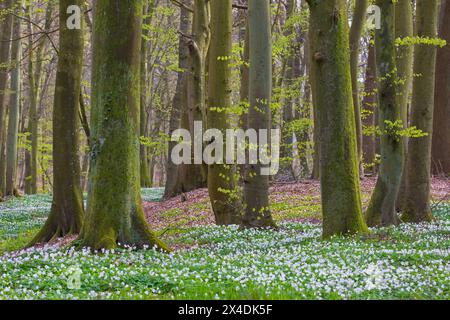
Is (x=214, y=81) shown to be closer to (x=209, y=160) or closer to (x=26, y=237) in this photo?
(x=209, y=160)

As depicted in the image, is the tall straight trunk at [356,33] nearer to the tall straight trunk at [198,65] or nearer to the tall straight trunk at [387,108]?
the tall straight trunk at [198,65]

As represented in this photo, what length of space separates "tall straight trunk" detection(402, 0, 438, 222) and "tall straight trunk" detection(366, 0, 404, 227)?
64.1 inches

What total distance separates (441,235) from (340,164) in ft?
9.41

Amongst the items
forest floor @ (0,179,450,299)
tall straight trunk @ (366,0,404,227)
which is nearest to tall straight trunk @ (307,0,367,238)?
forest floor @ (0,179,450,299)

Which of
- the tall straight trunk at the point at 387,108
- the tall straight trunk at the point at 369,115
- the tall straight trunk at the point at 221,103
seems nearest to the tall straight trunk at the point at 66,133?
the tall straight trunk at the point at 221,103

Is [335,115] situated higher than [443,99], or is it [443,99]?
[443,99]

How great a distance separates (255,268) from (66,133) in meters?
9.42

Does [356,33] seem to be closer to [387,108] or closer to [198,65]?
[198,65]

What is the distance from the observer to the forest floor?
656 cm

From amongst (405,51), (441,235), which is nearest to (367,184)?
(405,51)

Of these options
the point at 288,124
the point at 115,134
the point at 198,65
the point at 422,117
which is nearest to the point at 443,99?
the point at 288,124

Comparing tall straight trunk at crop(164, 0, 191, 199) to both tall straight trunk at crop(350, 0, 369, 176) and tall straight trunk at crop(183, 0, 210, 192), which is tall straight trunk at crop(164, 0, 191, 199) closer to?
tall straight trunk at crop(183, 0, 210, 192)

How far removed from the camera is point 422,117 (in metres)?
14.3

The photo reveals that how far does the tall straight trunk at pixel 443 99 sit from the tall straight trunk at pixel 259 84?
12144mm
